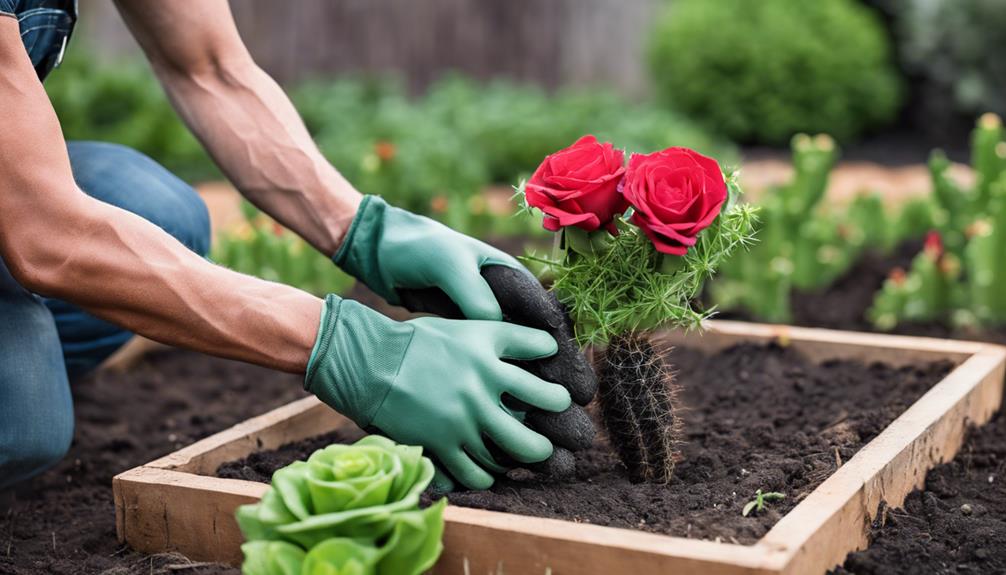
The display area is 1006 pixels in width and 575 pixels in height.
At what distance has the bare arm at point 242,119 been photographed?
2465mm

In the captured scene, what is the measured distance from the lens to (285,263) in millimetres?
3740

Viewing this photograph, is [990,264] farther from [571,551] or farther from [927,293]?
[571,551]

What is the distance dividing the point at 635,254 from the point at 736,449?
0.55 metres

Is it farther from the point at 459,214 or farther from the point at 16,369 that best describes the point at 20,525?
the point at 459,214

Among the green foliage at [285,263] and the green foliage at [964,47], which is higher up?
the green foliage at [964,47]

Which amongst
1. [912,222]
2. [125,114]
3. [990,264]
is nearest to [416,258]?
[990,264]

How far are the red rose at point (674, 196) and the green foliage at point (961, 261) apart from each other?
67.3 inches

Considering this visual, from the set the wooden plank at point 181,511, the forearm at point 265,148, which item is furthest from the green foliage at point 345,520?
the forearm at point 265,148

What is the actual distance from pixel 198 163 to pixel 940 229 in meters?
4.42

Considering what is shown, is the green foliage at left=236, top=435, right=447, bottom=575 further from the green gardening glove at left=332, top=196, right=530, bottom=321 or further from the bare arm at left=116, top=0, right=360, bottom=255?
the bare arm at left=116, top=0, right=360, bottom=255

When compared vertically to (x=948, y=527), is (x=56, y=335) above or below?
below

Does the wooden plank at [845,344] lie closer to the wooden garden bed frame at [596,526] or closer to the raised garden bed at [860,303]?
the wooden garden bed frame at [596,526]

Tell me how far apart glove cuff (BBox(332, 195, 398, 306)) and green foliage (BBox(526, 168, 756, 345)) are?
518 mm

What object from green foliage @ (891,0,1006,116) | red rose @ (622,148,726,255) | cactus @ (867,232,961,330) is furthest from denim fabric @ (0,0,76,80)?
green foliage @ (891,0,1006,116)
